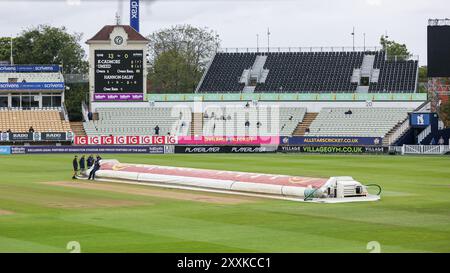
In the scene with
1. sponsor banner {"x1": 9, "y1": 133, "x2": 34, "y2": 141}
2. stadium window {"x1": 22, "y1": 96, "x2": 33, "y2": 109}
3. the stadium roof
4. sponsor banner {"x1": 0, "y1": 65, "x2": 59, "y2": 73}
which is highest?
the stadium roof

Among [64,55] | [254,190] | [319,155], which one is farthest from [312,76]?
[254,190]

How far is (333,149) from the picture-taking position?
7462 cm

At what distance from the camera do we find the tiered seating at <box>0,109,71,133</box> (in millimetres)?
83875

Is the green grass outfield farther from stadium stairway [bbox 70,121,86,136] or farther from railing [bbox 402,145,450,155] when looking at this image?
stadium stairway [bbox 70,121,86,136]

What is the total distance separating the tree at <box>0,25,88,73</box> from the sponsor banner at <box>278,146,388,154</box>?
4154cm

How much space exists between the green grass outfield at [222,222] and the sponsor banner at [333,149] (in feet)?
93.7

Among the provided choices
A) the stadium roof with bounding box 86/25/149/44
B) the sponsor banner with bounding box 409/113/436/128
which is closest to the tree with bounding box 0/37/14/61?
the stadium roof with bounding box 86/25/149/44

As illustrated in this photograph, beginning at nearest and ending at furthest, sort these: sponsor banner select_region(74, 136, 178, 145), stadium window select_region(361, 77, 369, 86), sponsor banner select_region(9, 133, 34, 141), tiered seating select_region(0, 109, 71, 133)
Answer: sponsor banner select_region(74, 136, 178, 145) → sponsor banner select_region(9, 133, 34, 141) → tiered seating select_region(0, 109, 71, 133) → stadium window select_region(361, 77, 369, 86)

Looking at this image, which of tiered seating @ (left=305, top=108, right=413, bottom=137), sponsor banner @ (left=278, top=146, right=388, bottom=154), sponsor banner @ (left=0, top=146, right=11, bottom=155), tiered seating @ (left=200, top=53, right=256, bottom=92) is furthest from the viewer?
tiered seating @ (left=200, top=53, right=256, bottom=92)

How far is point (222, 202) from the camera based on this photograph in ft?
110

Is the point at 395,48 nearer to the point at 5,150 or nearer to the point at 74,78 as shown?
the point at 74,78
